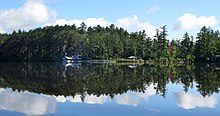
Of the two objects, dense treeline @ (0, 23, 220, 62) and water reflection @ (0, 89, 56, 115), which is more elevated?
dense treeline @ (0, 23, 220, 62)

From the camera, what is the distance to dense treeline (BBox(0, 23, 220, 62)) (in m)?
97.2

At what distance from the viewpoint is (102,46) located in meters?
106

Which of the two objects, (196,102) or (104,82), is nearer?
(196,102)

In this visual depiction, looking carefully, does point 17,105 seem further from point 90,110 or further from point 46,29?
point 46,29

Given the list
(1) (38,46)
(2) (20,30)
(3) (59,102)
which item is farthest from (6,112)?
(2) (20,30)

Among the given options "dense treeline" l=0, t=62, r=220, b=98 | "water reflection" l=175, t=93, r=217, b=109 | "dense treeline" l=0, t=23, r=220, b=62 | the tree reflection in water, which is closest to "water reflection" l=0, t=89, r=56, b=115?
the tree reflection in water

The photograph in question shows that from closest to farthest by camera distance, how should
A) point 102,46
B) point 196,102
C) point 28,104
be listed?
Answer: point 28,104 → point 196,102 → point 102,46

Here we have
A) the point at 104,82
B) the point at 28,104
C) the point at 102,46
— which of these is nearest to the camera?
the point at 28,104

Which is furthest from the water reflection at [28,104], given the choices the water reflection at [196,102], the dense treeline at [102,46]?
the dense treeline at [102,46]

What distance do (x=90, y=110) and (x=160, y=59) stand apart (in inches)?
3366

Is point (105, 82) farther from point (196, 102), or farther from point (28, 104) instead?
point (28, 104)

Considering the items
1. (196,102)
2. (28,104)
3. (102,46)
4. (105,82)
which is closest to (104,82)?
(105,82)

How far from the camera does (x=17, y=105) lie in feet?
55.5

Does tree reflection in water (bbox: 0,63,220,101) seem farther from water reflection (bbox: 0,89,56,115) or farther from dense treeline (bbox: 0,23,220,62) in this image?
dense treeline (bbox: 0,23,220,62)
